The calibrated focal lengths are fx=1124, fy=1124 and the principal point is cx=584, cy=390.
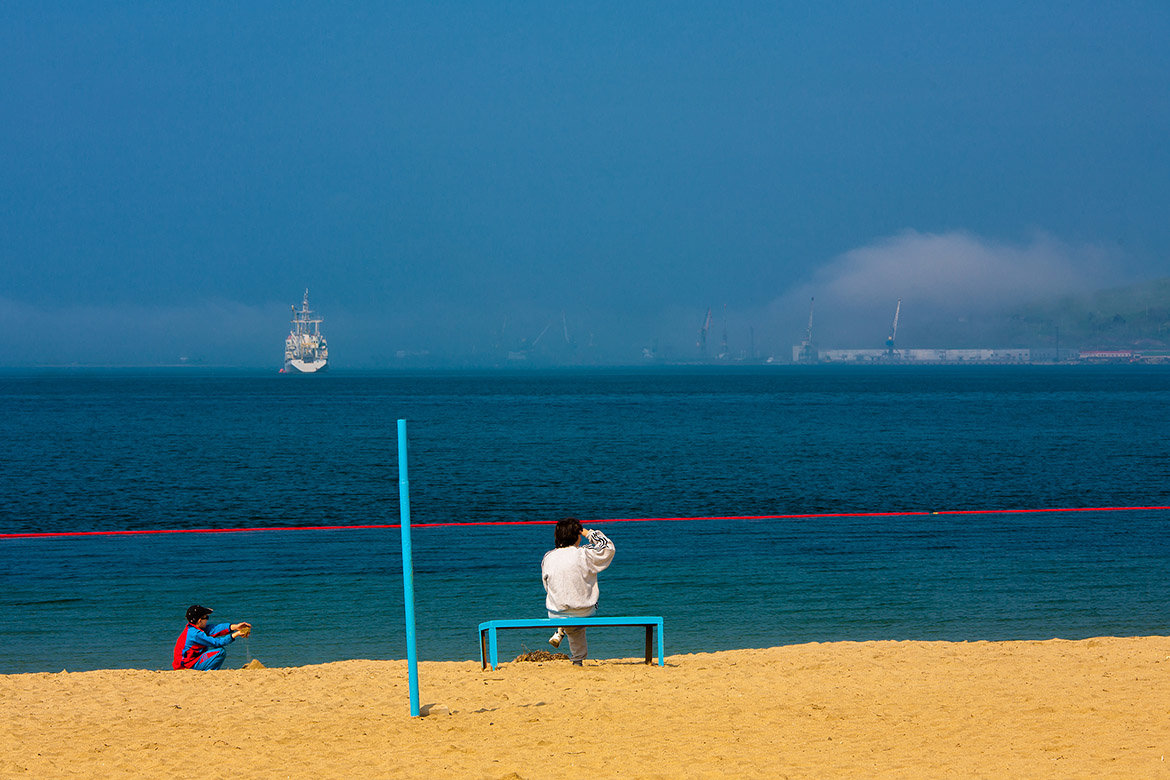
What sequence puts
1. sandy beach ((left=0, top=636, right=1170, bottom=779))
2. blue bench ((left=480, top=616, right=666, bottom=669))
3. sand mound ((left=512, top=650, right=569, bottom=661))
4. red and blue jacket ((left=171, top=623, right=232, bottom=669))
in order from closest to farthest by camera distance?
sandy beach ((left=0, top=636, right=1170, bottom=779)), blue bench ((left=480, top=616, right=666, bottom=669)), sand mound ((left=512, top=650, right=569, bottom=661)), red and blue jacket ((left=171, top=623, right=232, bottom=669))

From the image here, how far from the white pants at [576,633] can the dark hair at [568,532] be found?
578 millimetres

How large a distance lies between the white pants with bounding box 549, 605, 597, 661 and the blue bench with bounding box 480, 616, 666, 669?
0.04 m

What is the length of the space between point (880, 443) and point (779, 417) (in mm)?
28507

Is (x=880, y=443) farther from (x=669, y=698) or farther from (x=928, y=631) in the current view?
(x=669, y=698)

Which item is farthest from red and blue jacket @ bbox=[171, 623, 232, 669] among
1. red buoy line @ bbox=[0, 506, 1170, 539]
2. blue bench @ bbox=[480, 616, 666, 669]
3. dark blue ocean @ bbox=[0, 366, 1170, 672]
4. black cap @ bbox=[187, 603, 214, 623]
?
red buoy line @ bbox=[0, 506, 1170, 539]

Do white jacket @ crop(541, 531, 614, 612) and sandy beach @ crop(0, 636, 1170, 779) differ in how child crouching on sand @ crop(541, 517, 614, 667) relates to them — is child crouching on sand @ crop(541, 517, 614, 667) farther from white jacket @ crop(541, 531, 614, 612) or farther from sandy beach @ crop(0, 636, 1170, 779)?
sandy beach @ crop(0, 636, 1170, 779)

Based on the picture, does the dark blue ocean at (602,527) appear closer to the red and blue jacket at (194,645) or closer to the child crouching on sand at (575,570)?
the red and blue jacket at (194,645)

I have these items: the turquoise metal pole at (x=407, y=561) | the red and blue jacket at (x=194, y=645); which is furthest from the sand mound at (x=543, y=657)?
the red and blue jacket at (x=194, y=645)

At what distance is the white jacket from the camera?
31.9 feet

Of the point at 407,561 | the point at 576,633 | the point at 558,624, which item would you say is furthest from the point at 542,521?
the point at 407,561

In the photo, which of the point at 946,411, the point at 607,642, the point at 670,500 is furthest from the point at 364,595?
→ the point at 946,411

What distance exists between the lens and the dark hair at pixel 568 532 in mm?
9789

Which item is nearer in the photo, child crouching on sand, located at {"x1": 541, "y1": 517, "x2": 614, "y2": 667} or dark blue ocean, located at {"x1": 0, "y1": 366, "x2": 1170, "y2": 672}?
child crouching on sand, located at {"x1": 541, "y1": 517, "x2": 614, "y2": 667}

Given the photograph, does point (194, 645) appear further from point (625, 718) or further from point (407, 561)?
point (625, 718)
